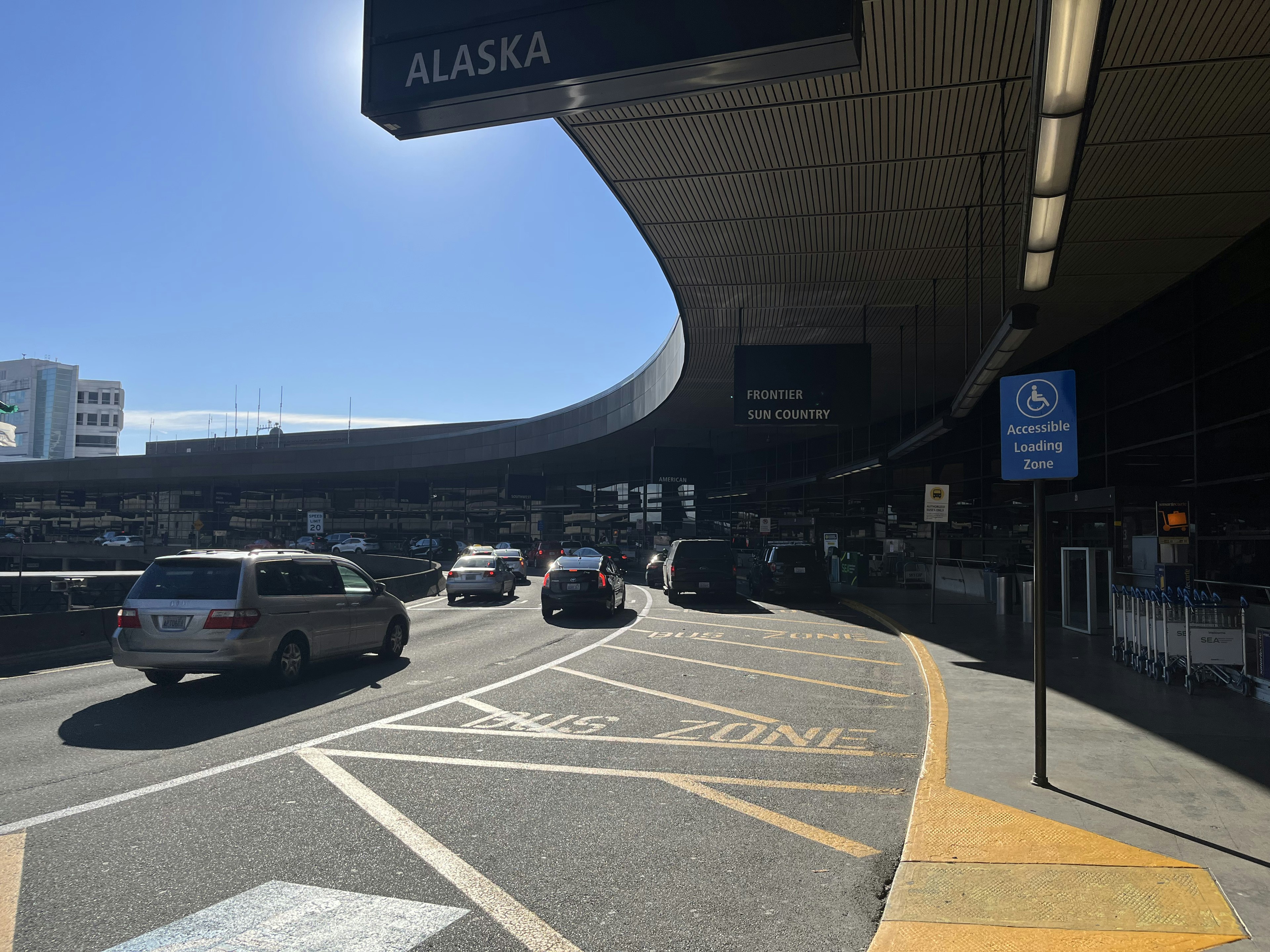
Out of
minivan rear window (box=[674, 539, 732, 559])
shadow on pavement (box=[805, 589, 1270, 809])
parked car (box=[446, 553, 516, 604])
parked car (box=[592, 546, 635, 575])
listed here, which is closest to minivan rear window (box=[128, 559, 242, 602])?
shadow on pavement (box=[805, 589, 1270, 809])

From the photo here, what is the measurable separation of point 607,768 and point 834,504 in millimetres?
33681

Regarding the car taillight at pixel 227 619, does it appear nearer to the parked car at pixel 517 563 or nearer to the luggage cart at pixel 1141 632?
the luggage cart at pixel 1141 632

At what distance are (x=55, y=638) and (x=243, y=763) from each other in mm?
8600

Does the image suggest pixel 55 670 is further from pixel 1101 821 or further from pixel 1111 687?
pixel 1111 687

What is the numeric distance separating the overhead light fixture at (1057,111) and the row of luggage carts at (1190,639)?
6.44 m

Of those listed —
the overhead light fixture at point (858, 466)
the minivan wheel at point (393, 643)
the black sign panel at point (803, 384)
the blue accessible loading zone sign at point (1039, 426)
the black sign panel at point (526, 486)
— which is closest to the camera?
the blue accessible loading zone sign at point (1039, 426)

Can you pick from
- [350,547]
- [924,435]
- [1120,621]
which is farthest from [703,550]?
[350,547]

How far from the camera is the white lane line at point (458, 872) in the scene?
4.17 m

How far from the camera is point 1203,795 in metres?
6.18

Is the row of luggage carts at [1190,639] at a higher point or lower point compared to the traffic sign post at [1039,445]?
lower

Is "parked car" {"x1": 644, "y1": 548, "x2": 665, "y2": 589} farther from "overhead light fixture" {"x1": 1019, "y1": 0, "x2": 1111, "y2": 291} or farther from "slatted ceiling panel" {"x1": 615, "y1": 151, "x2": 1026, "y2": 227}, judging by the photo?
"overhead light fixture" {"x1": 1019, "y1": 0, "x2": 1111, "y2": 291}

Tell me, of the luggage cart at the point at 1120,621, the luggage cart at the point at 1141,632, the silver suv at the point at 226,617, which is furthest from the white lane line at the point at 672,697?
the luggage cart at the point at 1120,621

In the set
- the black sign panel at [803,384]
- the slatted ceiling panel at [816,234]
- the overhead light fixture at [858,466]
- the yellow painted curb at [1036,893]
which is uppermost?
the slatted ceiling panel at [816,234]

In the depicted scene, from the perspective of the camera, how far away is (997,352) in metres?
10.2
